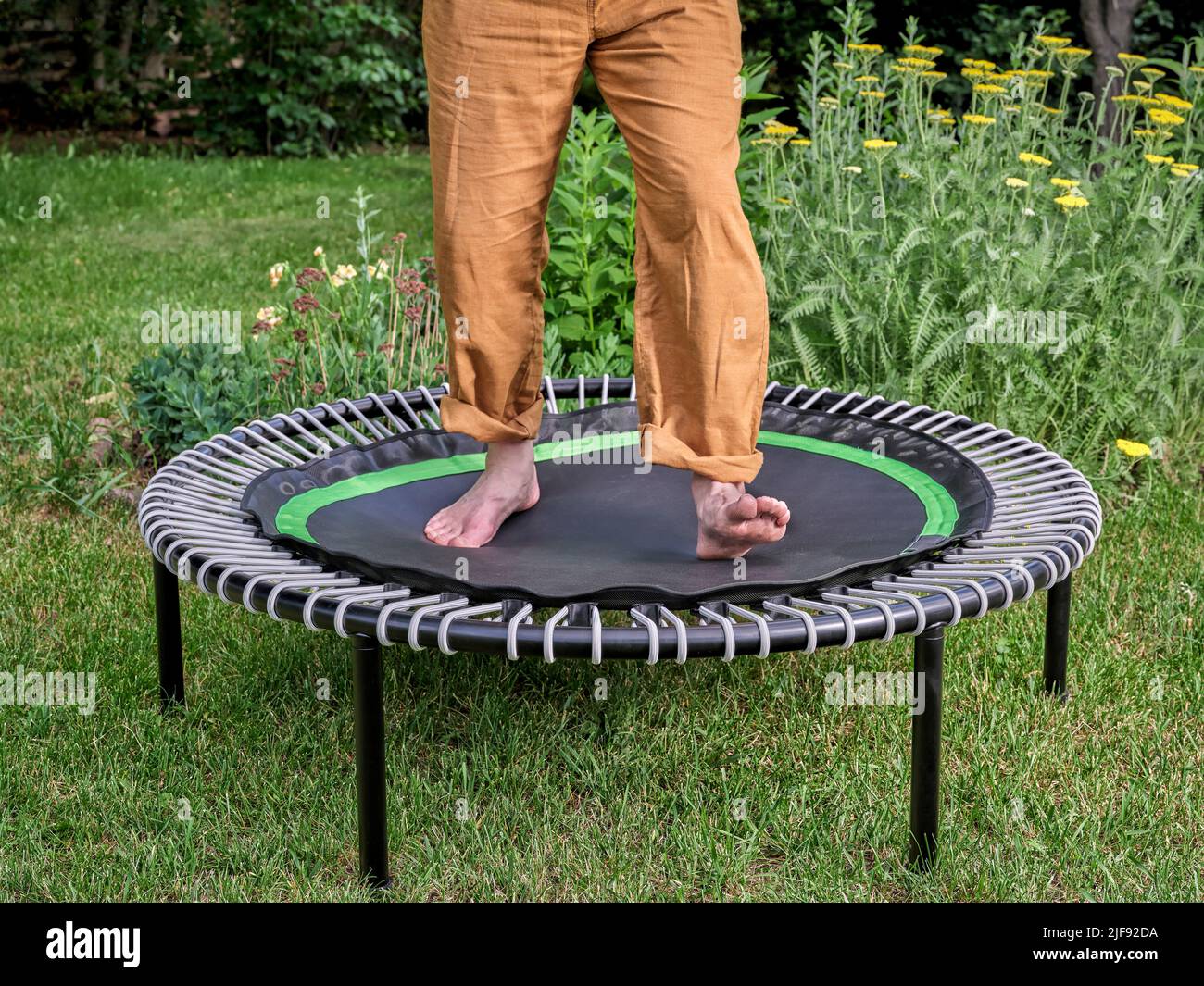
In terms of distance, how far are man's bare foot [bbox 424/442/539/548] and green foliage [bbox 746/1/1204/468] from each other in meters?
1.06

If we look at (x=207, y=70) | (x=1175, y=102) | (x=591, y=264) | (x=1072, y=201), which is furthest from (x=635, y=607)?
(x=207, y=70)

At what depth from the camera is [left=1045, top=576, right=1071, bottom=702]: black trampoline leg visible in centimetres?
216

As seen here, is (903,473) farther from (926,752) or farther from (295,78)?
(295,78)

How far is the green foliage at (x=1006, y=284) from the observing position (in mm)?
3016

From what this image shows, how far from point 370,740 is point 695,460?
1.93 ft

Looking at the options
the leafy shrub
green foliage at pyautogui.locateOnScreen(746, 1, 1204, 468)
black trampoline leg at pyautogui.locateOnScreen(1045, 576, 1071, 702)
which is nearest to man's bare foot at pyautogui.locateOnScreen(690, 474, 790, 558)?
black trampoline leg at pyautogui.locateOnScreen(1045, 576, 1071, 702)

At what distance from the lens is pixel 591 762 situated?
2113 mm

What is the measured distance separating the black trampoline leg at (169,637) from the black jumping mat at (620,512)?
0.17 metres

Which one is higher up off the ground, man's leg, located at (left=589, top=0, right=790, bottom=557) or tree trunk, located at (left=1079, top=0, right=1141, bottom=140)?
tree trunk, located at (left=1079, top=0, right=1141, bottom=140)

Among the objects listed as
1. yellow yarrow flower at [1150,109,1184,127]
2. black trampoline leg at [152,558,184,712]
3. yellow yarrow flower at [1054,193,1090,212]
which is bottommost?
black trampoline leg at [152,558,184,712]

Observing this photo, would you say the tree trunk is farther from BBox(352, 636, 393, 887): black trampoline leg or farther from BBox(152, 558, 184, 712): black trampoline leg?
BBox(352, 636, 393, 887): black trampoline leg

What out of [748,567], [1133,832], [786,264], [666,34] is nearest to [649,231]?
[666,34]

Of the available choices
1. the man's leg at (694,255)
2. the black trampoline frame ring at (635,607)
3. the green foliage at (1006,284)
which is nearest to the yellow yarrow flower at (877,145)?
the green foliage at (1006,284)

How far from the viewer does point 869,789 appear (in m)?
2.04
